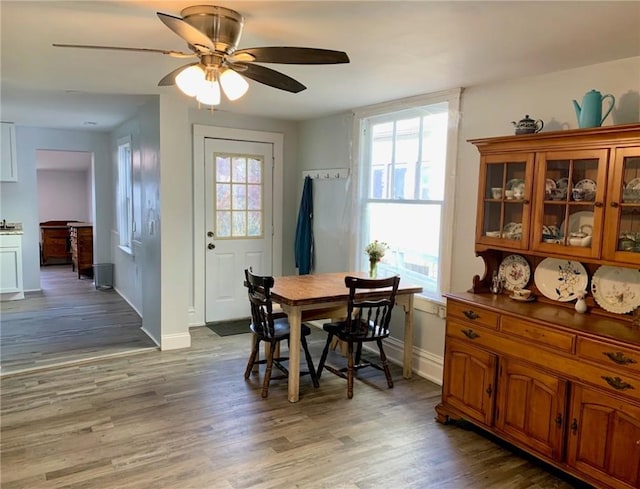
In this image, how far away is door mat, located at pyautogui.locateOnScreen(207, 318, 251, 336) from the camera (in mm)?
5043

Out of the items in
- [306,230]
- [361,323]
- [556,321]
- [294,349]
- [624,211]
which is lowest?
[294,349]

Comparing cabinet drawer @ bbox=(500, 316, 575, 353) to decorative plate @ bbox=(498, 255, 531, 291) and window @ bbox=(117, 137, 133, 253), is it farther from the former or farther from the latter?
window @ bbox=(117, 137, 133, 253)

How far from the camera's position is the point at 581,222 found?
2.68 metres

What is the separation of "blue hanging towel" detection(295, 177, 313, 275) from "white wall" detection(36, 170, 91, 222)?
6566 millimetres

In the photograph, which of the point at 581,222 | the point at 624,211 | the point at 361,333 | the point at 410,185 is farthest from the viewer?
the point at 410,185

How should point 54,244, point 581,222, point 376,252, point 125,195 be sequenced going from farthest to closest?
point 54,244
point 125,195
point 376,252
point 581,222

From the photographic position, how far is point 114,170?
695cm

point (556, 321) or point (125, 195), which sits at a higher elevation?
point (125, 195)

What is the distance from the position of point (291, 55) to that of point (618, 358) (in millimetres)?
2043

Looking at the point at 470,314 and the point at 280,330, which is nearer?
the point at 470,314

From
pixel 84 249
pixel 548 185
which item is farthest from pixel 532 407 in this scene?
pixel 84 249

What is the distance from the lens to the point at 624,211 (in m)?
2.42

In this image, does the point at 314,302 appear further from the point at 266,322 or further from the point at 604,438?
the point at 604,438

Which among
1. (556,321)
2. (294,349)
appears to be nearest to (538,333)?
(556,321)
